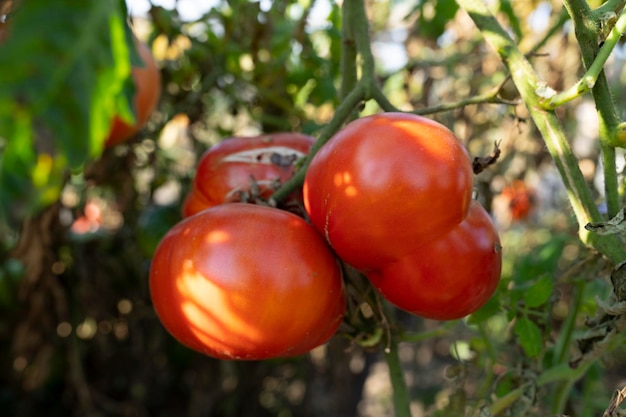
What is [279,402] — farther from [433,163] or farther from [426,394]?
[433,163]

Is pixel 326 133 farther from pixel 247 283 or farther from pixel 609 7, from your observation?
pixel 609 7

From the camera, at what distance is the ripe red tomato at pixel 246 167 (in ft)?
2.70

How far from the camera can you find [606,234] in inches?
24.1

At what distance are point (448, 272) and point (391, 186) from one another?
114 millimetres

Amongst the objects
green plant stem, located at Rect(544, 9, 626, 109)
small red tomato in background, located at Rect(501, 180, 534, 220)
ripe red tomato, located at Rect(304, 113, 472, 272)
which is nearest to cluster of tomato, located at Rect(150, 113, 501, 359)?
ripe red tomato, located at Rect(304, 113, 472, 272)

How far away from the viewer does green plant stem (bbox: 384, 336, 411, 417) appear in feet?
2.66

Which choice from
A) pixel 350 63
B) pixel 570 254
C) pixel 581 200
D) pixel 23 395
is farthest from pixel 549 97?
pixel 570 254

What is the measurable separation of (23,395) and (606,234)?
1434mm

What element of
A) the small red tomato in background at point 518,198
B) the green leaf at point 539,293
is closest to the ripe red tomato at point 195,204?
the green leaf at point 539,293

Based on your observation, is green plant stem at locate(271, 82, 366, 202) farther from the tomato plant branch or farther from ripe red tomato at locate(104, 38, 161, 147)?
ripe red tomato at locate(104, 38, 161, 147)

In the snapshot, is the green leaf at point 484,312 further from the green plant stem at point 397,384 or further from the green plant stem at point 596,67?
the green plant stem at point 596,67

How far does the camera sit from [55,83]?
0.33m

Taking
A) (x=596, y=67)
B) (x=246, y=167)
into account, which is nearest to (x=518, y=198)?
(x=246, y=167)

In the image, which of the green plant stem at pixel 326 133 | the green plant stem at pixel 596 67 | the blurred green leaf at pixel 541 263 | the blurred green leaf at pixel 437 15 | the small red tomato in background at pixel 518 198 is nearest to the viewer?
the green plant stem at pixel 596 67
